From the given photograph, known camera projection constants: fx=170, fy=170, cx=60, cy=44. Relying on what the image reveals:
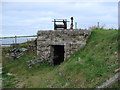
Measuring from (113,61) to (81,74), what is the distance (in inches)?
64.3

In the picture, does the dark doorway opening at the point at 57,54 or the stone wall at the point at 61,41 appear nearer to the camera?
the stone wall at the point at 61,41

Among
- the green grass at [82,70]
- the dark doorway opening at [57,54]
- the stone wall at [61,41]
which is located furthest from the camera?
the dark doorway opening at [57,54]

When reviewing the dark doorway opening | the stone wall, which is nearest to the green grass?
the stone wall

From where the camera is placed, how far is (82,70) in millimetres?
8547

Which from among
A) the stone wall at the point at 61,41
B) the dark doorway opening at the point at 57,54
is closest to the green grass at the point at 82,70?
the stone wall at the point at 61,41

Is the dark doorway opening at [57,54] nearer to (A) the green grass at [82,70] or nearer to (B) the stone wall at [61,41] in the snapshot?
(B) the stone wall at [61,41]

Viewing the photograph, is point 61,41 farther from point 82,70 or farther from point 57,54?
point 82,70

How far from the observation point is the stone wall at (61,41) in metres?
12.2

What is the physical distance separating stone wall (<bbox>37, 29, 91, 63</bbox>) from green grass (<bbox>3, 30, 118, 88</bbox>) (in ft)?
1.65

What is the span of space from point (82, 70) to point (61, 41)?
176 inches

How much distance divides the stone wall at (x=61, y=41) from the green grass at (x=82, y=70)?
0.50 m

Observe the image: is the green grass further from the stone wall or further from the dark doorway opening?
the dark doorway opening

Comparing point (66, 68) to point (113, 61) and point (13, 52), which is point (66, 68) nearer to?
→ point (113, 61)

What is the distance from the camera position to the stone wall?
12180mm
